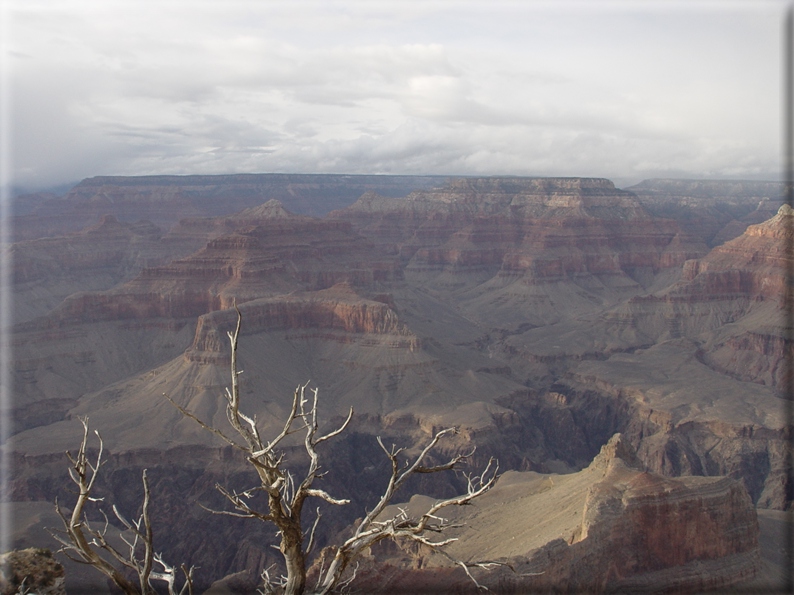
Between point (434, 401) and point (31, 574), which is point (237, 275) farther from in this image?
point (31, 574)

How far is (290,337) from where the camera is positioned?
343 ft

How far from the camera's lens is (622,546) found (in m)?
37.6

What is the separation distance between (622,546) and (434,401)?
5426 cm

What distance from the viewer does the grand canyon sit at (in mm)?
39312

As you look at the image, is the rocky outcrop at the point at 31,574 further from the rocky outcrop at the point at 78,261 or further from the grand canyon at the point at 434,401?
the rocky outcrop at the point at 78,261

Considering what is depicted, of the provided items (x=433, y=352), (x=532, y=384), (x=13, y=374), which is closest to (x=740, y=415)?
(x=532, y=384)

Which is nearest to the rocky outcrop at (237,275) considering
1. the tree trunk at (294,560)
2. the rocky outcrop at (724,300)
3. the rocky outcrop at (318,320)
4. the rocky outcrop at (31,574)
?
the rocky outcrop at (318,320)

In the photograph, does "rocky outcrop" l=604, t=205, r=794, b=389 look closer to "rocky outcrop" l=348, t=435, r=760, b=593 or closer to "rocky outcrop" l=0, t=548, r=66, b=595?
"rocky outcrop" l=348, t=435, r=760, b=593

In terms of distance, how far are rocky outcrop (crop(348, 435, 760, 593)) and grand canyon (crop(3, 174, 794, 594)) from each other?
115 mm

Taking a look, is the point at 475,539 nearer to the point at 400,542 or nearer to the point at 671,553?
the point at 400,542

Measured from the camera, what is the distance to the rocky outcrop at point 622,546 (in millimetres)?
33844

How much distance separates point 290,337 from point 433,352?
2008 centimetres

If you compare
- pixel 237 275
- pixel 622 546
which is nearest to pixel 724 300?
pixel 237 275

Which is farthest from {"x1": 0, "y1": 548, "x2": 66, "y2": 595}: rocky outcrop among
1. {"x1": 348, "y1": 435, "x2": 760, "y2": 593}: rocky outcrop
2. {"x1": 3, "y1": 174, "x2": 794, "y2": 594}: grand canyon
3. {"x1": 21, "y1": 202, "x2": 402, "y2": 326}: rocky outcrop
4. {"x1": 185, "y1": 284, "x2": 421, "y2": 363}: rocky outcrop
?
{"x1": 21, "y1": 202, "x2": 402, "y2": 326}: rocky outcrop
